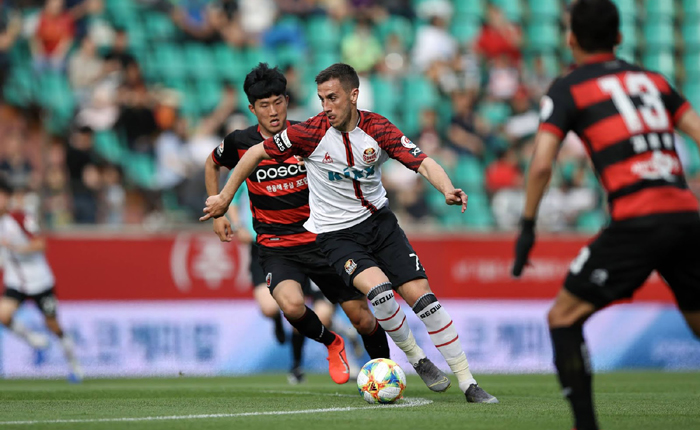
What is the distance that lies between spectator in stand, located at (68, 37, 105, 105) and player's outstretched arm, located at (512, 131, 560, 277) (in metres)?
11.4

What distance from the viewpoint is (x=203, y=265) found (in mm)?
13648

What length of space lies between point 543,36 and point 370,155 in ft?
40.5

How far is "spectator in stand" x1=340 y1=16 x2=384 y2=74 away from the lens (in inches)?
665

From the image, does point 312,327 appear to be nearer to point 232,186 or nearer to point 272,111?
point 232,186

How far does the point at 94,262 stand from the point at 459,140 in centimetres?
636

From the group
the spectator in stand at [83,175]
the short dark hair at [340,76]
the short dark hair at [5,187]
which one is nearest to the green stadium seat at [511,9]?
the spectator in stand at [83,175]

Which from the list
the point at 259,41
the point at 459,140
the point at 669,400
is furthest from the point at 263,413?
the point at 259,41

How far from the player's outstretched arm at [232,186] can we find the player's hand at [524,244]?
2726 millimetres

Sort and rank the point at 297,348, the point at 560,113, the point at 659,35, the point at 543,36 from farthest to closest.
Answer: the point at 659,35 < the point at 543,36 < the point at 297,348 < the point at 560,113

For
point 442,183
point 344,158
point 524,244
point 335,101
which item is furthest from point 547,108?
point 344,158

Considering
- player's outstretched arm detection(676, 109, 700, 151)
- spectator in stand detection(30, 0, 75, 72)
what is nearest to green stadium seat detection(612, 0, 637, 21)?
spectator in stand detection(30, 0, 75, 72)

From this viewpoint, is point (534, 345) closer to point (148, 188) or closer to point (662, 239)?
point (148, 188)

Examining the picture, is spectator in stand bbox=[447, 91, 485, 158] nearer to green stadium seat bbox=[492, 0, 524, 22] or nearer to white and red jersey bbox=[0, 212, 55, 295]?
green stadium seat bbox=[492, 0, 524, 22]

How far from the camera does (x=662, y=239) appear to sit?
4.46m
